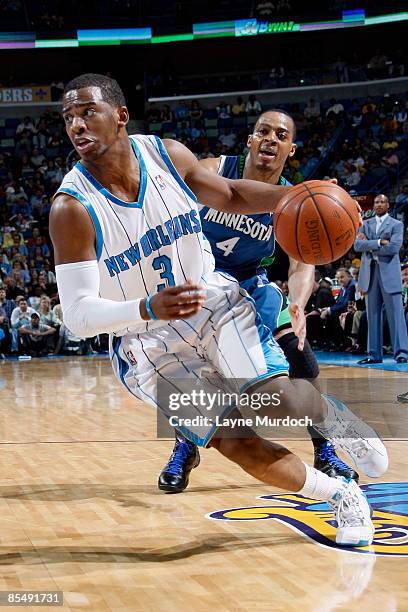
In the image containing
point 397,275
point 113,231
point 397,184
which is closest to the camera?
point 113,231

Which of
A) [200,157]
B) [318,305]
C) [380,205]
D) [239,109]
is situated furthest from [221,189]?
[239,109]

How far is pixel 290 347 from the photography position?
412 centimetres

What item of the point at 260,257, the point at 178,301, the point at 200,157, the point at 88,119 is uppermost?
the point at 200,157

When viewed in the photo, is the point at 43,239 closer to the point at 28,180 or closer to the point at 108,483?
the point at 28,180

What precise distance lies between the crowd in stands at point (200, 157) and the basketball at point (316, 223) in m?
8.94

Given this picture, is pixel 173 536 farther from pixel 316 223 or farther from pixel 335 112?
pixel 335 112

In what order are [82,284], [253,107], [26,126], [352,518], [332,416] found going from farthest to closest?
1. [26,126]
2. [253,107]
3. [332,416]
4. [352,518]
5. [82,284]

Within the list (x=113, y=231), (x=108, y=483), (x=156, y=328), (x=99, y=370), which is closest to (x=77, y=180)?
(x=113, y=231)

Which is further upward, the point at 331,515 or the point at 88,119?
the point at 88,119

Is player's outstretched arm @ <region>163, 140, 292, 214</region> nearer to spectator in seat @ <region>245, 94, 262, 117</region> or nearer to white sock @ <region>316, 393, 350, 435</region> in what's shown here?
white sock @ <region>316, 393, 350, 435</region>

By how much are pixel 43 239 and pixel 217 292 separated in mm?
15521

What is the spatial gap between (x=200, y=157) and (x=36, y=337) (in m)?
8.49

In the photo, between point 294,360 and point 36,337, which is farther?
point 36,337

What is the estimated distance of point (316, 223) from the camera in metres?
3.01
